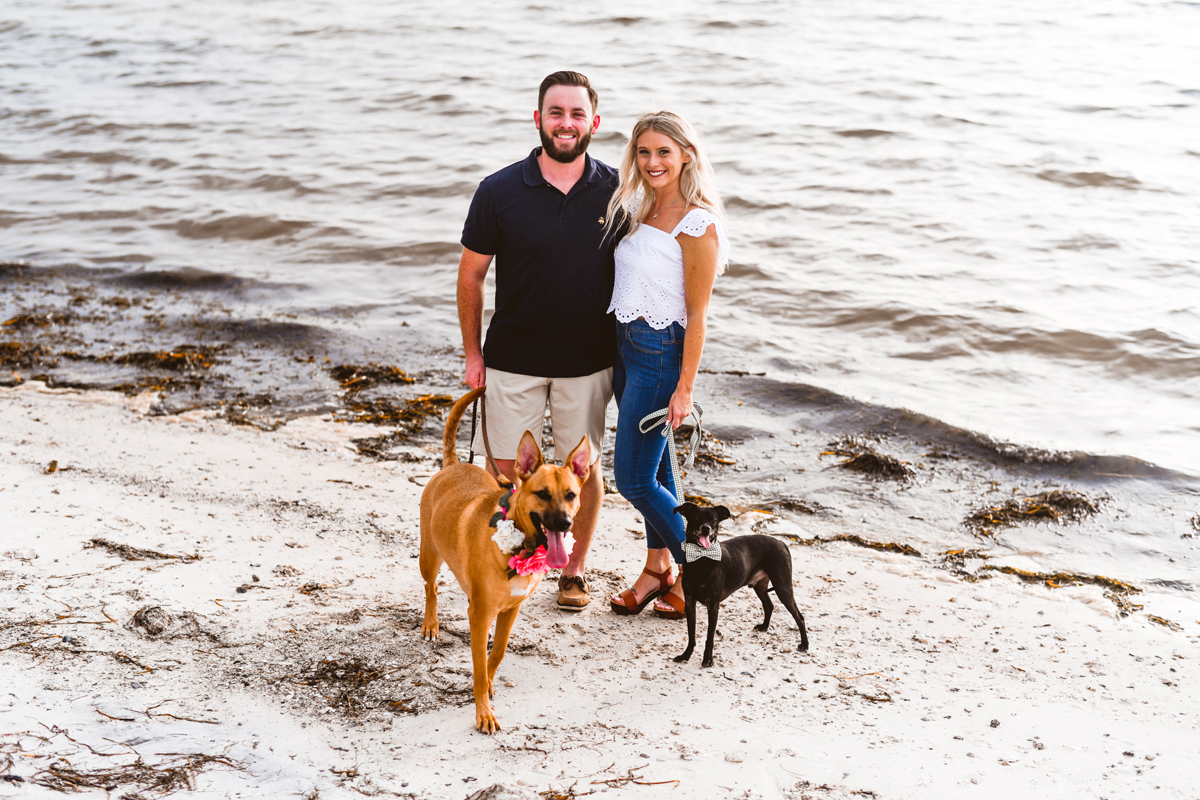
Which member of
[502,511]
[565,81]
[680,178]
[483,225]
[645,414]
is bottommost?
[502,511]

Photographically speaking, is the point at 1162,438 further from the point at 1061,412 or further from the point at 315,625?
the point at 315,625

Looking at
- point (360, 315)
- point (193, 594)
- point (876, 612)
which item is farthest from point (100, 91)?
point (876, 612)

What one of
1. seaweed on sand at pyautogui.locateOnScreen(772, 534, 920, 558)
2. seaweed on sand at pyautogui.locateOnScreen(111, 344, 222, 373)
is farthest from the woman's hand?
seaweed on sand at pyautogui.locateOnScreen(111, 344, 222, 373)

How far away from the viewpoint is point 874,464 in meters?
7.11

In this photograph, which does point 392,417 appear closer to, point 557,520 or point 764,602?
point 764,602

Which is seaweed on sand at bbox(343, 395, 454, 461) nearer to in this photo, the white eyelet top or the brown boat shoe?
the brown boat shoe

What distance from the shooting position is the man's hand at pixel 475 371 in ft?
15.5

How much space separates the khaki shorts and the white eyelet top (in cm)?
57

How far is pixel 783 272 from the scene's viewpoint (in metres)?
12.2

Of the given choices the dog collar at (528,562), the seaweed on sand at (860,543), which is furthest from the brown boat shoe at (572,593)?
the seaweed on sand at (860,543)

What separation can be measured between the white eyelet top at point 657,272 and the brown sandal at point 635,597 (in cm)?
151

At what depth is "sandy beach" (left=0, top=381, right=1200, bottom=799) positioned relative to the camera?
3.43 meters

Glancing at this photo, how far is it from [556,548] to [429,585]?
121cm

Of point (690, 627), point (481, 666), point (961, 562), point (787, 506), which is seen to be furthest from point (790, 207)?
point (481, 666)
